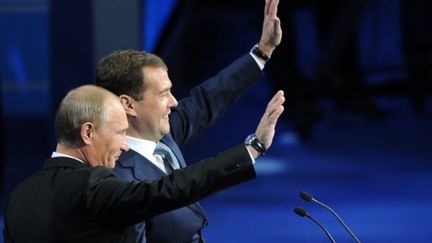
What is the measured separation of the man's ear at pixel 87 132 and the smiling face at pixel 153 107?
20.8 inches

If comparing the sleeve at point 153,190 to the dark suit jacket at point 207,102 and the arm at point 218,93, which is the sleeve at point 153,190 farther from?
the arm at point 218,93

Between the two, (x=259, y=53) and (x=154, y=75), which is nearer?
(x=154, y=75)

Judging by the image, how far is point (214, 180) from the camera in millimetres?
2572

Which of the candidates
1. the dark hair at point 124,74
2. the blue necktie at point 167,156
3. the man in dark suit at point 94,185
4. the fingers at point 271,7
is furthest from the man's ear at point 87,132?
the fingers at point 271,7

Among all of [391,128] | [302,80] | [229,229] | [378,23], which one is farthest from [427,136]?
[229,229]

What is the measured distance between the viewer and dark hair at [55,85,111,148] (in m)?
2.58

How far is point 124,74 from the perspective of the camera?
3.09 meters

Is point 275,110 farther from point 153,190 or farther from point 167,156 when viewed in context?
point 167,156

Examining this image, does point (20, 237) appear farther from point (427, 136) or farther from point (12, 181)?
point (427, 136)

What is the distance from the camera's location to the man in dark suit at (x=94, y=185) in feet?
8.22

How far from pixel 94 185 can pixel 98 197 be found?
0.04 meters

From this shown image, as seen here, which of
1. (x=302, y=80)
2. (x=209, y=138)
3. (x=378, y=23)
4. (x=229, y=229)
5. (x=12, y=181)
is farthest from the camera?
(x=378, y=23)

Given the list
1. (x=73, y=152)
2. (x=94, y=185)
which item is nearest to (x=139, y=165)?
(x=73, y=152)

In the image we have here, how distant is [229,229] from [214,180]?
14.3 ft
